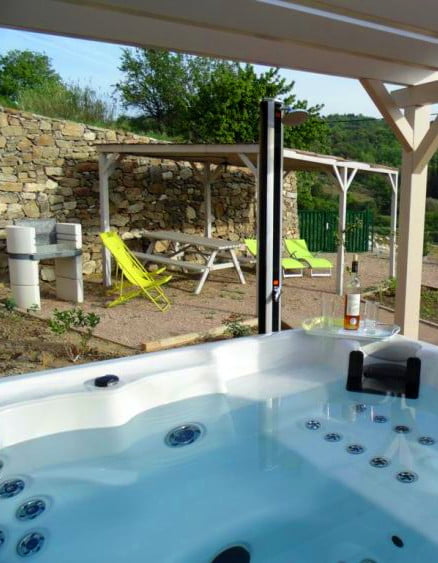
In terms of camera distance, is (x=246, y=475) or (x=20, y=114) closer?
(x=246, y=475)

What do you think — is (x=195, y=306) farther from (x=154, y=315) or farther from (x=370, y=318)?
(x=370, y=318)

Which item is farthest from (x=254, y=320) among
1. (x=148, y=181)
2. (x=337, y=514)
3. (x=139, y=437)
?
(x=148, y=181)

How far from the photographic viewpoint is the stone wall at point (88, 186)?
24.4 ft

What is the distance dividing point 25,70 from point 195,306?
20.0m

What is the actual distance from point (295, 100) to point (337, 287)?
458 inches

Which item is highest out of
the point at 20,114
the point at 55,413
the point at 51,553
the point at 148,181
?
the point at 20,114

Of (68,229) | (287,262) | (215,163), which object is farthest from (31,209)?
(287,262)

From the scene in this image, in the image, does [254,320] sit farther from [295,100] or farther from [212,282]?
[295,100]

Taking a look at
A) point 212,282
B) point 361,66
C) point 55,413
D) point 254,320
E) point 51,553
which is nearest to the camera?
point 51,553

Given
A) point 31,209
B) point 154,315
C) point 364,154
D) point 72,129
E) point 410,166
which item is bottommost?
point 154,315

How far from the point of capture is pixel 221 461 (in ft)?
8.56

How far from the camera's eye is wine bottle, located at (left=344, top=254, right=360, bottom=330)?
3.22 meters

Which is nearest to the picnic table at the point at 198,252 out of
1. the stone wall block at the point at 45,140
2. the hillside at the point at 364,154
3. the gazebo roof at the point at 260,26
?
Answer: the stone wall block at the point at 45,140

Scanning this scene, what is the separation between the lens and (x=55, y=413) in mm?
2629
